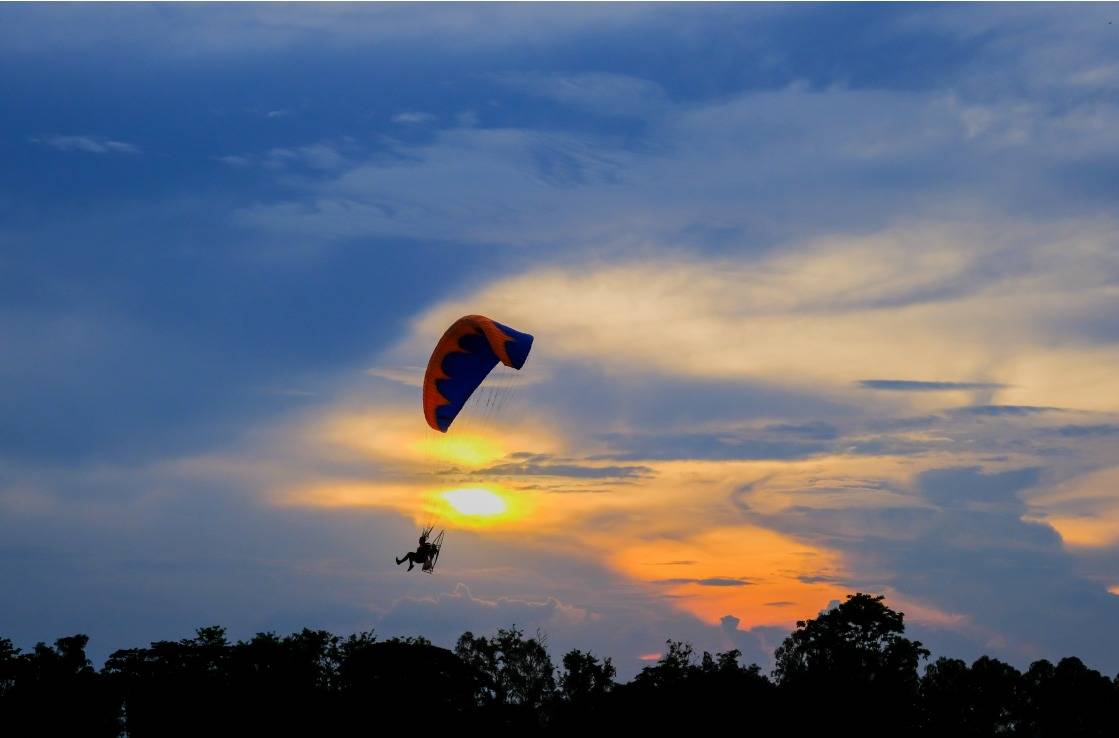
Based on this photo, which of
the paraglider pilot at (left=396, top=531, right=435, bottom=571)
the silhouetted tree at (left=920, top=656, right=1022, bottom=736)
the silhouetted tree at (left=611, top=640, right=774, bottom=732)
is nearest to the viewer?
the paraglider pilot at (left=396, top=531, right=435, bottom=571)

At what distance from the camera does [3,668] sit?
267ft

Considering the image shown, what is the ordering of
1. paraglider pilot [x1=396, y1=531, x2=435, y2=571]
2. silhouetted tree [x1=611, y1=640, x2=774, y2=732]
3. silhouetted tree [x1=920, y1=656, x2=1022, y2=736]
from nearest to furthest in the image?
paraglider pilot [x1=396, y1=531, x2=435, y2=571]
silhouetted tree [x1=611, y1=640, x2=774, y2=732]
silhouetted tree [x1=920, y1=656, x2=1022, y2=736]

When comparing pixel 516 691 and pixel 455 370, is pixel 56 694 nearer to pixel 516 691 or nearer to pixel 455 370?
pixel 516 691

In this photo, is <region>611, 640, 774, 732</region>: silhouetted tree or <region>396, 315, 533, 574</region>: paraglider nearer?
<region>396, 315, 533, 574</region>: paraglider

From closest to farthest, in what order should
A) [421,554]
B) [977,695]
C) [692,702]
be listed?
1. [421,554]
2. [692,702]
3. [977,695]

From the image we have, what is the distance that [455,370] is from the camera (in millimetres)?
50062

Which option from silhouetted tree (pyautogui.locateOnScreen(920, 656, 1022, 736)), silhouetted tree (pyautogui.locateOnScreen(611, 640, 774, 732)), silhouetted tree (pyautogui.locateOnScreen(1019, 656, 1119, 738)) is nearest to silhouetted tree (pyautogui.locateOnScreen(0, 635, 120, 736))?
silhouetted tree (pyautogui.locateOnScreen(611, 640, 774, 732))

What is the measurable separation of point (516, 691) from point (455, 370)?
45693 mm

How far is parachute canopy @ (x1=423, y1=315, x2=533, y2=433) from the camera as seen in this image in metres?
49.1

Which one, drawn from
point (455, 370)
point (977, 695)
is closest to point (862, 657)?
point (977, 695)

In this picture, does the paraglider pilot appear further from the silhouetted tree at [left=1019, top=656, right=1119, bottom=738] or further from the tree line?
the silhouetted tree at [left=1019, top=656, right=1119, bottom=738]

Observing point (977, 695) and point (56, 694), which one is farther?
point (977, 695)

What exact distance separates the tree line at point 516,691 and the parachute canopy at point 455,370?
27500mm

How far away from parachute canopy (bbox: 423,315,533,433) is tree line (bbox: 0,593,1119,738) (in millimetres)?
27500
